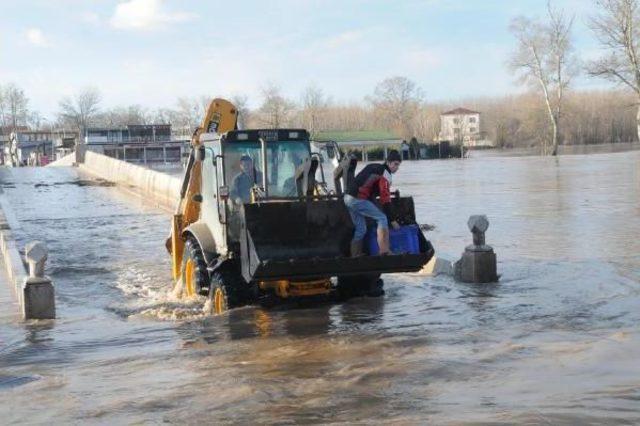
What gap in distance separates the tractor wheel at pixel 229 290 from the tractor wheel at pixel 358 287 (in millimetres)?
1486

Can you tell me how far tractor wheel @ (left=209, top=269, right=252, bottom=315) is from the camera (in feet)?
35.2

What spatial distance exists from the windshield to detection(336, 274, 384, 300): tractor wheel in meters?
1.55

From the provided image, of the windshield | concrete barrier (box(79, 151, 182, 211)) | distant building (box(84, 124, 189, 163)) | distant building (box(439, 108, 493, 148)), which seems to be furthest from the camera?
distant building (box(439, 108, 493, 148))

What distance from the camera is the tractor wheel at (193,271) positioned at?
1138cm

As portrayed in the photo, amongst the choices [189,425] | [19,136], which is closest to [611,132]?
[19,136]

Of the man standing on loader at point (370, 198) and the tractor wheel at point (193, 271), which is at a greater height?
the man standing on loader at point (370, 198)

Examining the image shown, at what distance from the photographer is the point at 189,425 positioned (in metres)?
6.39

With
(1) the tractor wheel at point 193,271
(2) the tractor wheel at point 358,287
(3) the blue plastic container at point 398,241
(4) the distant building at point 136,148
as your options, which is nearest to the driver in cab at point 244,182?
(1) the tractor wheel at point 193,271

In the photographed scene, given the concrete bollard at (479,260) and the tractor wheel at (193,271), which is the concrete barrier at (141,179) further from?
the concrete bollard at (479,260)

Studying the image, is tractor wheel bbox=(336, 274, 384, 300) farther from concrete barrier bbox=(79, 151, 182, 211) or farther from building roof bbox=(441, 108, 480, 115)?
building roof bbox=(441, 108, 480, 115)

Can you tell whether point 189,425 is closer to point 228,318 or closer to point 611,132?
point 228,318

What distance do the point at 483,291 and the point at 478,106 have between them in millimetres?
140258

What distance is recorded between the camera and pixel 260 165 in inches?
436

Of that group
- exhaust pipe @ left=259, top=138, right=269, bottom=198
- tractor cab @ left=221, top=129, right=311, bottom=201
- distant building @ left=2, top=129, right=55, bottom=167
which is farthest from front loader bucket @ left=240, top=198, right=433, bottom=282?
distant building @ left=2, top=129, right=55, bottom=167
